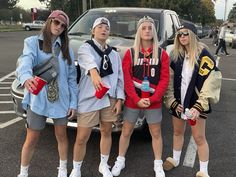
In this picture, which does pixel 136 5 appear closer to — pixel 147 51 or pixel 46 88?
pixel 147 51

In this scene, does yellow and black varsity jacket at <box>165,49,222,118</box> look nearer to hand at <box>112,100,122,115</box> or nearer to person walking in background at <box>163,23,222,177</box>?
person walking in background at <box>163,23,222,177</box>

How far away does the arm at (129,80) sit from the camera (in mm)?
3828

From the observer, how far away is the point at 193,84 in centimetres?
383

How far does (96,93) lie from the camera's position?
11.8 feet

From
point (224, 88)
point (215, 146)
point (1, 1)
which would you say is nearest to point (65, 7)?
point (1, 1)

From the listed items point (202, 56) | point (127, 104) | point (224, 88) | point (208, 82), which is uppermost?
point (202, 56)

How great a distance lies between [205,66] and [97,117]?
1.25 m

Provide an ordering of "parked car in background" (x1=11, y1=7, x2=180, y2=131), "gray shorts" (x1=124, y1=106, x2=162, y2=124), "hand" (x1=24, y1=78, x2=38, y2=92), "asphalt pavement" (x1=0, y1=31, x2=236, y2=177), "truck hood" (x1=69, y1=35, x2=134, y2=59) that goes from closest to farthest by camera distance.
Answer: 1. "hand" (x1=24, y1=78, x2=38, y2=92)
2. "gray shorts" (x1=124, y1=106, x2=162, y2=124)
3. "asphalt pavement" (x1=0, y1=31, x2=236, y2=177)
4. "truck hood" (x1=69, y1=35, x2=134, y2=59)
5. "parked car in background" (x1=11, y1=7, x2=180, y2=131)

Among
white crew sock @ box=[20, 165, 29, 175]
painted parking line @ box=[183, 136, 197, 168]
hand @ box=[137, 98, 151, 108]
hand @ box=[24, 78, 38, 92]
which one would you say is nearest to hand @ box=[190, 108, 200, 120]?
hand @ box=[137, 98, 151, 108]

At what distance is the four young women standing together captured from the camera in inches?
142

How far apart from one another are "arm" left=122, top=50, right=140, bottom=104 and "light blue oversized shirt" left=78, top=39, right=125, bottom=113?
0.09 m

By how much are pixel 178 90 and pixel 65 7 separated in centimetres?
5575

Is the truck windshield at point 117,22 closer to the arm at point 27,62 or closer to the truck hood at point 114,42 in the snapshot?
the truck hood at point 114,42

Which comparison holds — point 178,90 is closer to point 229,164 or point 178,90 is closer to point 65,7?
point 229,164
